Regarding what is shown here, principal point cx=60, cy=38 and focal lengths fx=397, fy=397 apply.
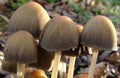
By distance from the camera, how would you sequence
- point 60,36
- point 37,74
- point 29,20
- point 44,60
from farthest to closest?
1. point 37,74
2. point 44,60
3. point 29,20
4. point 60,36

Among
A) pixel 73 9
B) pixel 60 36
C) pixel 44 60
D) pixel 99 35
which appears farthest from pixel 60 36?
pixel 73 9

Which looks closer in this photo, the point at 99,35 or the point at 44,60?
the point at 99,35

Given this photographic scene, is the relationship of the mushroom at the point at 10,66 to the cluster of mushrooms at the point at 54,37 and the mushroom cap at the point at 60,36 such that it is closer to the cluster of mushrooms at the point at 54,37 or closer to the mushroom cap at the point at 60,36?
the cluster of mushrooms at the point at 54,37

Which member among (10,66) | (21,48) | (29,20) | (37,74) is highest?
(29,20)

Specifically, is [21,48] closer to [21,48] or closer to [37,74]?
[21,48]

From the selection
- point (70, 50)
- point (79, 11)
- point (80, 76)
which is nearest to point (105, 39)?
point (70, 50)
